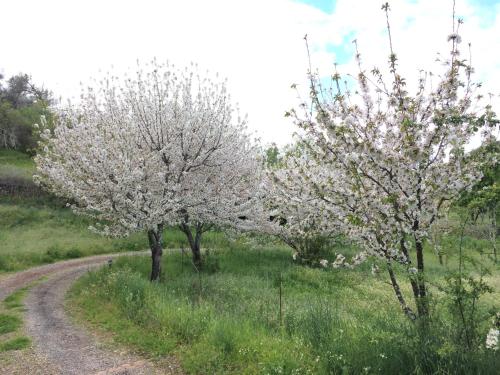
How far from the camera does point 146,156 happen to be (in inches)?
600

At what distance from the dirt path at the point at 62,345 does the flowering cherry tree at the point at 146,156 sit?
10.6 ft

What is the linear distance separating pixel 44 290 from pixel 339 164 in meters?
12.9

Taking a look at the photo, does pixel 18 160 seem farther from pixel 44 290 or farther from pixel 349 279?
pixel 349 279

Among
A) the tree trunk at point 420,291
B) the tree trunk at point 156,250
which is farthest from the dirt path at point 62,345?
the tree trunk at point 420,291

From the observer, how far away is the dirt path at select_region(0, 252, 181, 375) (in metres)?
7.82

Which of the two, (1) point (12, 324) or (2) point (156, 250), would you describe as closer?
(1) point (12, 324)

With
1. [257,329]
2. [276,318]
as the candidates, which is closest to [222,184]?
[276,318]

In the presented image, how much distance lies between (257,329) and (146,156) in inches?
357

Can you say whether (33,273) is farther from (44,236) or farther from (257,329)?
(257,329)

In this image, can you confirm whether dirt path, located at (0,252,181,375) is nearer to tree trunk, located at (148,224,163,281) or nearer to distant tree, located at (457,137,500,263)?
tree trunk, located at (148,224,163,281)

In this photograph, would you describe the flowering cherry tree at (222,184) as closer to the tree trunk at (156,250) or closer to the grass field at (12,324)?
the tree trunk at (156,250)

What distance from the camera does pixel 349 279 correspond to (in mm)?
18844

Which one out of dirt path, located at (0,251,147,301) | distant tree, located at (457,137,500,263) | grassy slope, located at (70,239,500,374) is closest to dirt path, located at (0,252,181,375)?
dirt path, located at (0,251,147,301)

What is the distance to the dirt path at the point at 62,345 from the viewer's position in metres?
7.82
